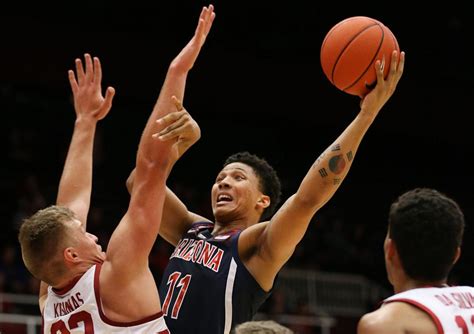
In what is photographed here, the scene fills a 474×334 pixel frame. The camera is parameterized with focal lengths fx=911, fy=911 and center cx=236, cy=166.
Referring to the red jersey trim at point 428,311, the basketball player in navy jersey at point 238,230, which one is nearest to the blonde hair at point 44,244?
the basketball player in navy jersey at point 238,230

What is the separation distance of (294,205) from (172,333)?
923 millimetres

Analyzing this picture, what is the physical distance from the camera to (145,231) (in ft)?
11.8

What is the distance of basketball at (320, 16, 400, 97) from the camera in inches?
166

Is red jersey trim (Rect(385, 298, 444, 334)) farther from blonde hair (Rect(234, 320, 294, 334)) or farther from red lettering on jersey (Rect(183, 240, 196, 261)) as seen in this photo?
red lettering on jersey (Rect(183, 240, 196, 261))

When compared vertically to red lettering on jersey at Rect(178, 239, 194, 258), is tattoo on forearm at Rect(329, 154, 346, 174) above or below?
above

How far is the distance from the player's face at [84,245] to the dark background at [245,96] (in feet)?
29.7

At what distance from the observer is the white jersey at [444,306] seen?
2.89 meters

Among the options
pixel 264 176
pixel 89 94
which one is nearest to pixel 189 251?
pixel 264 176

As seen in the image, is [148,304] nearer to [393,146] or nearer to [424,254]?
[424,254]

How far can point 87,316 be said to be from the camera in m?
3.65

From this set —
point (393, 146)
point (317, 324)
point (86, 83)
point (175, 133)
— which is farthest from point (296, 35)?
point (175, 133)

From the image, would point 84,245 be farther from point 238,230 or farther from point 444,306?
point 444,306

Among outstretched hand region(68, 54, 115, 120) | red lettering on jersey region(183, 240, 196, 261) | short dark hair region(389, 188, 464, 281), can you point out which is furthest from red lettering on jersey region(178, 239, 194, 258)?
short dark hair region(389, 188, 464, 281)

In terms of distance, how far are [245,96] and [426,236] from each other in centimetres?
1252
